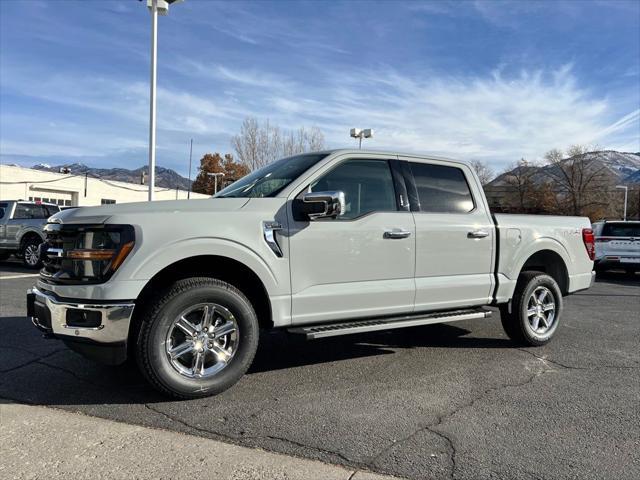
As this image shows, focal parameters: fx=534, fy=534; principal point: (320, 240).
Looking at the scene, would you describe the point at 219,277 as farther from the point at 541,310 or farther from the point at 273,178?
the point at 541,310

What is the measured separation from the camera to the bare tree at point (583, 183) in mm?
64688

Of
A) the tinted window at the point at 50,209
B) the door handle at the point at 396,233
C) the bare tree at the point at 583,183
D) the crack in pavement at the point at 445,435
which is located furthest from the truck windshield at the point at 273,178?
the bare tree at the point at 583,183

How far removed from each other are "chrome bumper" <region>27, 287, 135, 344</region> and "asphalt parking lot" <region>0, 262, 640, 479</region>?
0.55m

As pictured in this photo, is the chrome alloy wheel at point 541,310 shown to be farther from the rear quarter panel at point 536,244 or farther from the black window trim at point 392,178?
the black window trim at point 392,178

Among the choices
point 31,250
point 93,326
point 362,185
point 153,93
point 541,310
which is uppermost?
point 153,93

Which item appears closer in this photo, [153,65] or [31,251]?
[31,251]

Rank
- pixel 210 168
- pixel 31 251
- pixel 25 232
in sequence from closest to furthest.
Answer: pixel 31 251
pixel 25 232
pixel 210 168

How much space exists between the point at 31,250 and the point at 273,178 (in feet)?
37.8

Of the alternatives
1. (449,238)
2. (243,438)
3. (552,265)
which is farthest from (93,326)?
(552,265)

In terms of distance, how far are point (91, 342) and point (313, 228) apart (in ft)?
6.07

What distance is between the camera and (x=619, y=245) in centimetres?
1463

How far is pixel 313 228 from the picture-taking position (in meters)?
4.36

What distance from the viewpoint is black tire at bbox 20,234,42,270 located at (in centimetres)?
1389

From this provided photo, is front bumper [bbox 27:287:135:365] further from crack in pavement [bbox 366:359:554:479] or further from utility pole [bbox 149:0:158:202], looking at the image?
utility pole [bbox 149:0:158:202]
